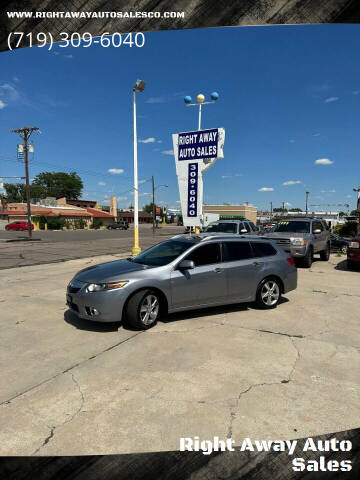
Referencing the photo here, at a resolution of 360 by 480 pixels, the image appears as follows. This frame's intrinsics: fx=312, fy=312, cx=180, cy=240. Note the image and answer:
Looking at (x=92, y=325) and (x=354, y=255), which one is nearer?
(x=92, y=325)

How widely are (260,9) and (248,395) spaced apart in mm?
3277

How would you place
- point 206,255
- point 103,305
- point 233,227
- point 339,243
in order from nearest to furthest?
point 103,305 < point 206,255 < point 233,227 < point 339,243

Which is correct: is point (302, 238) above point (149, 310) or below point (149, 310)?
above

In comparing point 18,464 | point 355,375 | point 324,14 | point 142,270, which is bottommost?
point 355,375

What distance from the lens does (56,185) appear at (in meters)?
108

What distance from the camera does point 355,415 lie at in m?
2.94

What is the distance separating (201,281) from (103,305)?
1734 millimetres

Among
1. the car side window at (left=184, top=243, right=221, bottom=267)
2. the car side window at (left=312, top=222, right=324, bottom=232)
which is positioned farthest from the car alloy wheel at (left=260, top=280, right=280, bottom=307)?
the car side window at (left=312, top=222, right=324, bottom=232)

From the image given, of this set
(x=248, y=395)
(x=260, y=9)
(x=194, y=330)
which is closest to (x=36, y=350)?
(x=194, y=330)

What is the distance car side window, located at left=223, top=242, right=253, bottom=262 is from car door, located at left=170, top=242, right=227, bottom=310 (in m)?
0.17

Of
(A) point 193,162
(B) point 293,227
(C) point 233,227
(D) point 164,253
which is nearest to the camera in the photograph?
(D) point 164,253

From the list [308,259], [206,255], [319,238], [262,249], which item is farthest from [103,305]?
[319,238]

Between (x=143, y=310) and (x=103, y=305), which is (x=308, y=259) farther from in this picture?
(x=103, y=305)

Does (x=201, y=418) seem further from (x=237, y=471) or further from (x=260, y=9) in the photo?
(x=260, y=9)
